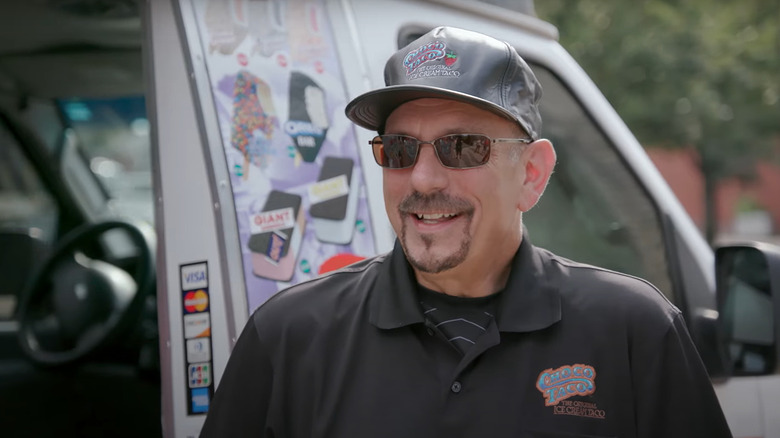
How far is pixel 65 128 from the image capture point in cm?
447

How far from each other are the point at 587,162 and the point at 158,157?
1440 mm

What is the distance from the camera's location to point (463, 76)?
1801mm

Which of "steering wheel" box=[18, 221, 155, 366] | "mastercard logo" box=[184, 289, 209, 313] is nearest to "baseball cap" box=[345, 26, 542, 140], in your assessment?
"mastercard logo" box=[184, 289, 209, 313]

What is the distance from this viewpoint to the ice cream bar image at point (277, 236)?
213cm

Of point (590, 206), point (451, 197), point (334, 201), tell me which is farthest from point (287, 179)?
point (590, 206)

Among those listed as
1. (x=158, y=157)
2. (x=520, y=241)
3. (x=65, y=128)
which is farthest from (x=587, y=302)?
(x=65, y=128)

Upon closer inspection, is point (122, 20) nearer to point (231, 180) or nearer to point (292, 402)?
point (231, 180)

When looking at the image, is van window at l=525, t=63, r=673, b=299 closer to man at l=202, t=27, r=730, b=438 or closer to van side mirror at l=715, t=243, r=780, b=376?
van side mirror at l=715, t=243, r=780, b=376

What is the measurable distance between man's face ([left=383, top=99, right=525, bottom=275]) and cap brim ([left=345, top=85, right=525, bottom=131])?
46 mm

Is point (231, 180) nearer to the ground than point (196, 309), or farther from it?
farther from it

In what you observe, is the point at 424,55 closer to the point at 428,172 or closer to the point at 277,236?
the point at 428,172

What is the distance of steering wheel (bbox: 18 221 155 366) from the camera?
3.30 meters

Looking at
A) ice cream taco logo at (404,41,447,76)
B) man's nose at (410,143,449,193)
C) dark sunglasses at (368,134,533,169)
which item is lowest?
man's nose at (410,143,449,193)

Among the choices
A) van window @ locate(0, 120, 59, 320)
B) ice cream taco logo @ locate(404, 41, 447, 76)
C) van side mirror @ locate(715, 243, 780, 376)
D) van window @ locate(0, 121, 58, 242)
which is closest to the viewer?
ice cream taco logo @ locate(404, 41, 447, 76)
